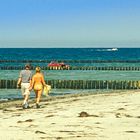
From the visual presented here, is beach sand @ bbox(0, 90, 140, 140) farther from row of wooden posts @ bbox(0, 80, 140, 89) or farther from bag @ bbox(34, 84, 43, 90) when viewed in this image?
row of wooden posts @ bbox(0, 80, 140, 89)

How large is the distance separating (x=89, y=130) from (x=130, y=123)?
1510 mm

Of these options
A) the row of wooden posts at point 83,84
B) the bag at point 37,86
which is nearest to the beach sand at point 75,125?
the bag at point 37,86

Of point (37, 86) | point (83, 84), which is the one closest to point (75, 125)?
point (37, 86)

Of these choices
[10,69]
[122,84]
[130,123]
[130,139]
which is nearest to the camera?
[130,139]

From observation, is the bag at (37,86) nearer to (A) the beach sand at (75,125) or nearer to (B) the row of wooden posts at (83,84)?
(A) the beach sand at (75,125)

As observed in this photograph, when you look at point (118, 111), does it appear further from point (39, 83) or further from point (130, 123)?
point (39, 83)

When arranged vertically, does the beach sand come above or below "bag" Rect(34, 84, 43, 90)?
below

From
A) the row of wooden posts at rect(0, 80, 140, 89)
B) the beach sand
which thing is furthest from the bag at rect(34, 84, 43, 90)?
the row of wooden posts at rect(0, 80, 140, 89)

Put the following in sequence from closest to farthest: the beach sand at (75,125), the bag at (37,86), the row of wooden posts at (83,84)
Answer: the beach sand at (75,125)
the bag at (37,86)
the row of wooden posts at (83,84)

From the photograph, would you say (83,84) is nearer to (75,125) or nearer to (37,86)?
(37,86)

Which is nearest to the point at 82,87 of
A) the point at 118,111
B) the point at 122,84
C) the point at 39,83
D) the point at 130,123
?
the point at 122,84

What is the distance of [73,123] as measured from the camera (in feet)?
46.1

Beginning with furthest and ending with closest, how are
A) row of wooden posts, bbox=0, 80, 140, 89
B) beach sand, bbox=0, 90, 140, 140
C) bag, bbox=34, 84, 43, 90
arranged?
row of wooden posts, bbox=0, 80, 140, 89
bag, bbox=34, 84, 43, 90
beach sand, bbox=0, 90, 140, 140

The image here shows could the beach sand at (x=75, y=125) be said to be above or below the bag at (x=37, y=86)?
below
